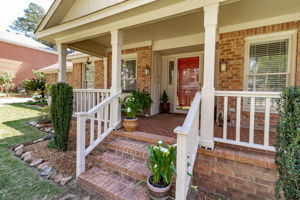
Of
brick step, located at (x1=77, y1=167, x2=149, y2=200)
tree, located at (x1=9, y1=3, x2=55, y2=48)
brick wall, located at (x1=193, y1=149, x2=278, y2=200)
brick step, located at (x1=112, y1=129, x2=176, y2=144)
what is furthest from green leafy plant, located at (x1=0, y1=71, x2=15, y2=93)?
tree, located at (x1=9, y1=3, x2=55, y2=48)

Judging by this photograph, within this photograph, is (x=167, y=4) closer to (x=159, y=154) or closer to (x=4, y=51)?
(x=159, y=154)

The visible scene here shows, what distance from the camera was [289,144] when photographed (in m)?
1.46

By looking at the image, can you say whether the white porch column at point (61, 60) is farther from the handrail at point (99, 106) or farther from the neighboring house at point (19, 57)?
the neighboring house at point (19, 57)

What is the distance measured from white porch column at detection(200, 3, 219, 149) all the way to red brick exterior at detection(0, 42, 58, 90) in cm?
1880

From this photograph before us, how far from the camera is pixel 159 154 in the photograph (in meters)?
2.00

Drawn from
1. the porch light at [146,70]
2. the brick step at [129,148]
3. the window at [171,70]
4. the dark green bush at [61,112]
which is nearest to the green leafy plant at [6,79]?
the dark green bush at [61,112]

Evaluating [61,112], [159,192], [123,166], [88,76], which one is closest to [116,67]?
[61,112]

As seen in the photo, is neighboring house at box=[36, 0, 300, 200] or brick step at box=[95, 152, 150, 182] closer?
neighboring house at box=[36, 0, 300, 200]

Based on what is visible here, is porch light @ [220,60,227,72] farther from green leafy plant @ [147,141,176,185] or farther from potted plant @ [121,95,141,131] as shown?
green leafy plant @ [147,141,176,185]

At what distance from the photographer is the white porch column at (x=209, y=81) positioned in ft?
8.12

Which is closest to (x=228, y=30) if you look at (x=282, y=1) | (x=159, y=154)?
(x=282, y=1)

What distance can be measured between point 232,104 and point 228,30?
199 cm

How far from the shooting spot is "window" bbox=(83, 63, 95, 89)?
7.92 metres

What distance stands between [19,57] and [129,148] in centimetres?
1858
